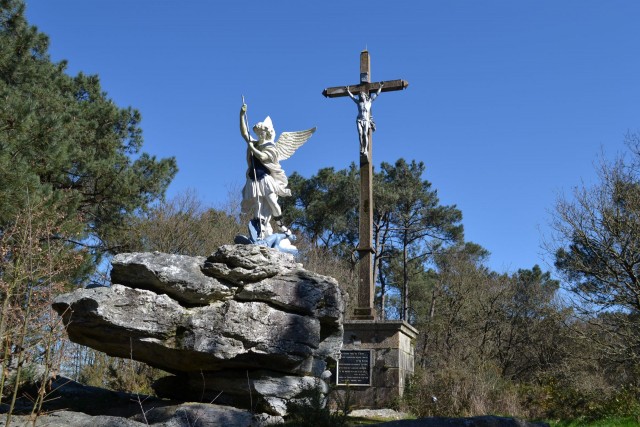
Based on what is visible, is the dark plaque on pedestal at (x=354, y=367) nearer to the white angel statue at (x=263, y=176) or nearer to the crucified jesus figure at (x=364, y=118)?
the white angel statue at (x=263, y=176)

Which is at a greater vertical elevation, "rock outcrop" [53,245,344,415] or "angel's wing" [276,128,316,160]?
"angel's wing" [276,128,316,160]

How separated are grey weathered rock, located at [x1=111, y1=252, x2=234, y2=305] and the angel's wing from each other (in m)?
3.02

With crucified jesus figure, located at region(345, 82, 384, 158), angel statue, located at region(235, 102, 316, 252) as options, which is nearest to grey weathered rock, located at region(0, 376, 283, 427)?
angel statue, located at region(235, 102, 316, 252)

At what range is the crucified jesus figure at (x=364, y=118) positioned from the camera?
44.8 ft

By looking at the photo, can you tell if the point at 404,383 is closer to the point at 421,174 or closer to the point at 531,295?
the point at 531,295

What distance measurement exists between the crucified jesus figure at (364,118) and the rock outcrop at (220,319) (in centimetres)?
498

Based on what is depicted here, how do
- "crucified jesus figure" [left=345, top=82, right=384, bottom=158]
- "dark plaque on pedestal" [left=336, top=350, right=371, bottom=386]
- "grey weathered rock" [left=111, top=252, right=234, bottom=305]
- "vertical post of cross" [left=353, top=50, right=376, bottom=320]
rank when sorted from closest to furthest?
"grey weathered rock" [left=111, top=252, right=234, bottom=305] → "dark plaque on pedestal" [left=336, top=350, right=371, bottom=386] → "vertical post of cross" [left=353, top=50, right=376, bottom=320] → "crucified jesus figure" [left=345, top=82, right=384, bottom=158]

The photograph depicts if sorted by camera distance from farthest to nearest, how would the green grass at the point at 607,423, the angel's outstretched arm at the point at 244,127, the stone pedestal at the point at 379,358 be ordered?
the stone pedestal at the point at 379,358, the angel's outstretched arm at the point at 244,127, the green grass at the point at 607,423

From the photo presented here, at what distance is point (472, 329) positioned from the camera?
24.4 m

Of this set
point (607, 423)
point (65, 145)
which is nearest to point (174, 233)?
point (65, 145)

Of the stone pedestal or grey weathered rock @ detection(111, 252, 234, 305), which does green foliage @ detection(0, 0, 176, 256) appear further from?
the stone pedestal

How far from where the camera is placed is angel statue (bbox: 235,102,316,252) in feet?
34.7

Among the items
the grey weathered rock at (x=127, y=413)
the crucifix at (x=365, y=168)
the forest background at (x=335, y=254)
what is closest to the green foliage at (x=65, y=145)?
the forest background at (x=335, y=254)

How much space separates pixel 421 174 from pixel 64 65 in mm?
17265
